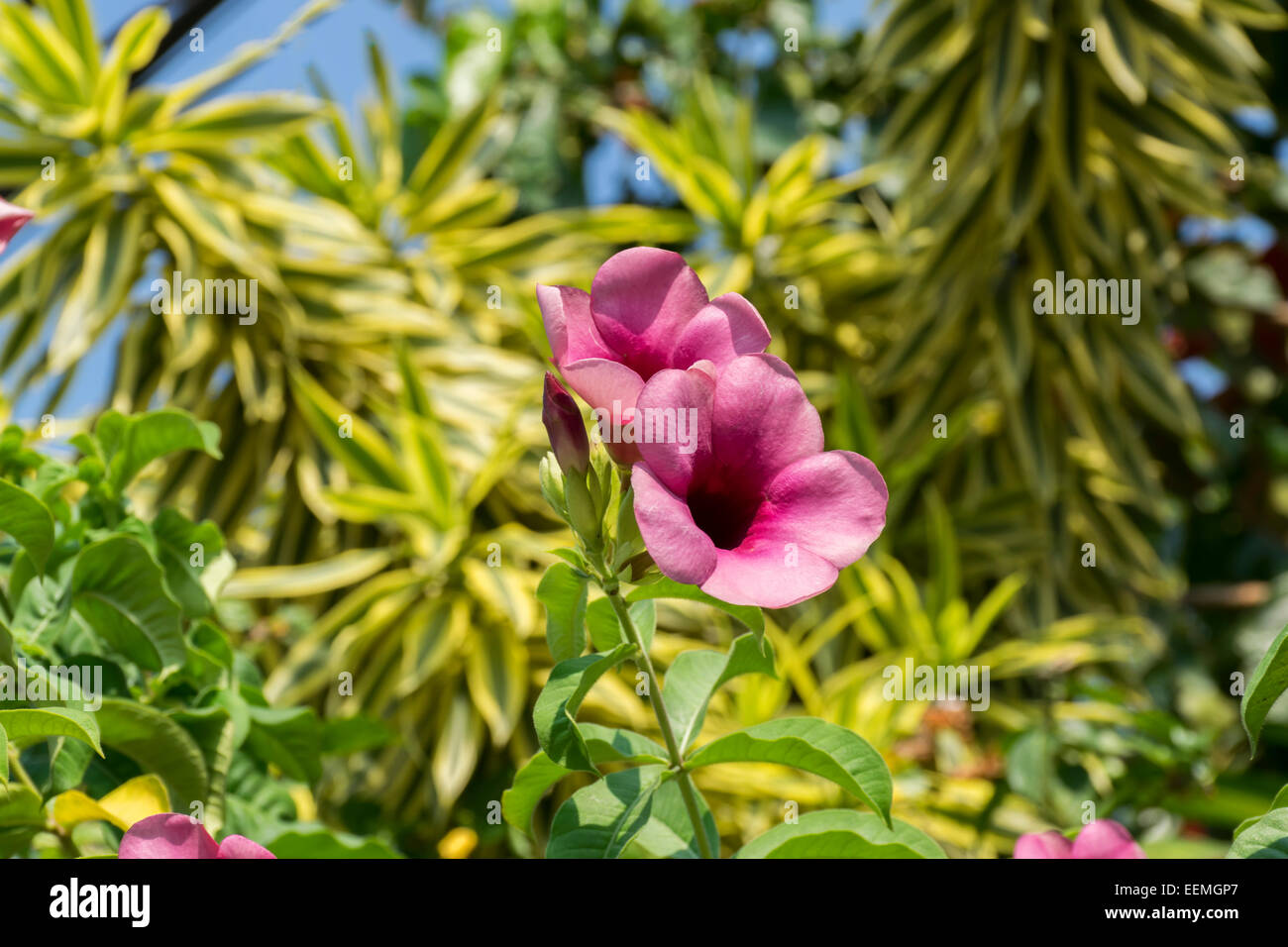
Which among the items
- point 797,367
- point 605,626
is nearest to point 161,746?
point 605,626

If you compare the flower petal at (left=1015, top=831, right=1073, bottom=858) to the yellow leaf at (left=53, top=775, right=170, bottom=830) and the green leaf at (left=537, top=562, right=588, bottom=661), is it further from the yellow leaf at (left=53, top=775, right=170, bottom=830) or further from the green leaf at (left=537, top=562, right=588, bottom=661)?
the yellow leaf at (left=53, top=775, right=170, bottom=830)

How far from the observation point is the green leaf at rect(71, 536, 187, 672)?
0.58 m

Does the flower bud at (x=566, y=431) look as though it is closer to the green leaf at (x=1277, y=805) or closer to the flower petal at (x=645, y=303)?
the flower petal at (x=645, y=303)

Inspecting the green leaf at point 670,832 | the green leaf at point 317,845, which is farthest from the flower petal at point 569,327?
the green leaf at point 317,845

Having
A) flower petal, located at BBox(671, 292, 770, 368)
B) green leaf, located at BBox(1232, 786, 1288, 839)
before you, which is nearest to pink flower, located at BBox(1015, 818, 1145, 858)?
green leaf, located at BBox(1232, 786, 1288, 839)

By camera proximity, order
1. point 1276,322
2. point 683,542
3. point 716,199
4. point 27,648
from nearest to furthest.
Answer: point 683,542, point 27,648, point 716,199, point 1276,322

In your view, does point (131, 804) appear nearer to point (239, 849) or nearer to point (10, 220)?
point (239, 849)

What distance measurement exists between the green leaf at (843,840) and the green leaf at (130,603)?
13.4 inches

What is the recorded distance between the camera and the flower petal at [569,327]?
43cm

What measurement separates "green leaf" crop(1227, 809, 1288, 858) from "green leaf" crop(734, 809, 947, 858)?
0.39ft
